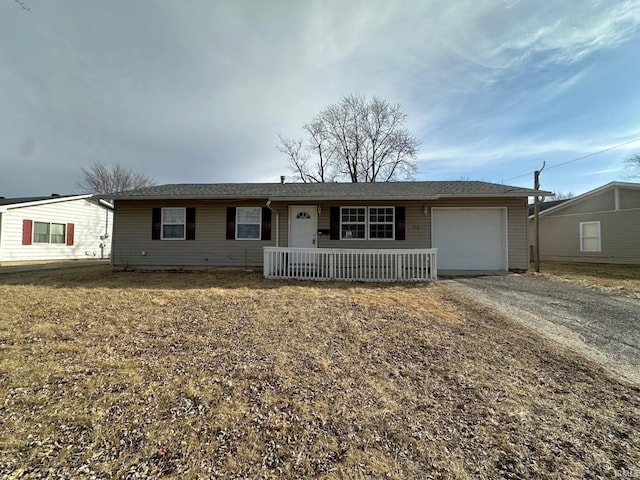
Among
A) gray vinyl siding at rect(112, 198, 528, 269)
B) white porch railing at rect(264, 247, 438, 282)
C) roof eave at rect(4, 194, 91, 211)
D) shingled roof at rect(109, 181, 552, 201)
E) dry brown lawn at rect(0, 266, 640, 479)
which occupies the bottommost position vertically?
dry brown lawn at rect(0, 266, 640, 479)

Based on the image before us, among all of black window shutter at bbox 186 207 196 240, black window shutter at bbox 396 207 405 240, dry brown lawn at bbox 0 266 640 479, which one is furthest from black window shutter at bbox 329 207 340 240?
dry brown lawn at bbox 0 266 640 479

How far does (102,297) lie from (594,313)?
9537 millimetres

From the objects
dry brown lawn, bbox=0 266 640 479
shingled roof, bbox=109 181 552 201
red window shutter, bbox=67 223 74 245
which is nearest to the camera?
dry brown lawn, bbox=0 266 640 479

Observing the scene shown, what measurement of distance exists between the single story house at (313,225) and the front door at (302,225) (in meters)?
0.04

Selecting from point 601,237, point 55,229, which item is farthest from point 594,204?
point 55,229

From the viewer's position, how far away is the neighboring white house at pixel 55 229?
1409 cm

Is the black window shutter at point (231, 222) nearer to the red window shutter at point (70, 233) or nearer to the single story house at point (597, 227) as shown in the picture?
the red window shutter at point (70, 233)

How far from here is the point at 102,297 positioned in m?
6.10

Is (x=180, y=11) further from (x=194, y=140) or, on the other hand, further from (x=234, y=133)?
(x=194, y=140)

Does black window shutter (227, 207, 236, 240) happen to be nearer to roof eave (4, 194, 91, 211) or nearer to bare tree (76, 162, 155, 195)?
roof eave (4, 194, 91, 211)

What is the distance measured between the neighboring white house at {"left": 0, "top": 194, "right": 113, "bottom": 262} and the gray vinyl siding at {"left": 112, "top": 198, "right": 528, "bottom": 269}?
4.84m

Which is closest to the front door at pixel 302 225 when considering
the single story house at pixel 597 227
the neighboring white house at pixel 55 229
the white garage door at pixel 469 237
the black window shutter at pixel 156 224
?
the white garage door at pixel 469 237

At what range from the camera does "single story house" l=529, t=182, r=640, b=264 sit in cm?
1341

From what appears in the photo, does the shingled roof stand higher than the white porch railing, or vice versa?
the shingled roof
